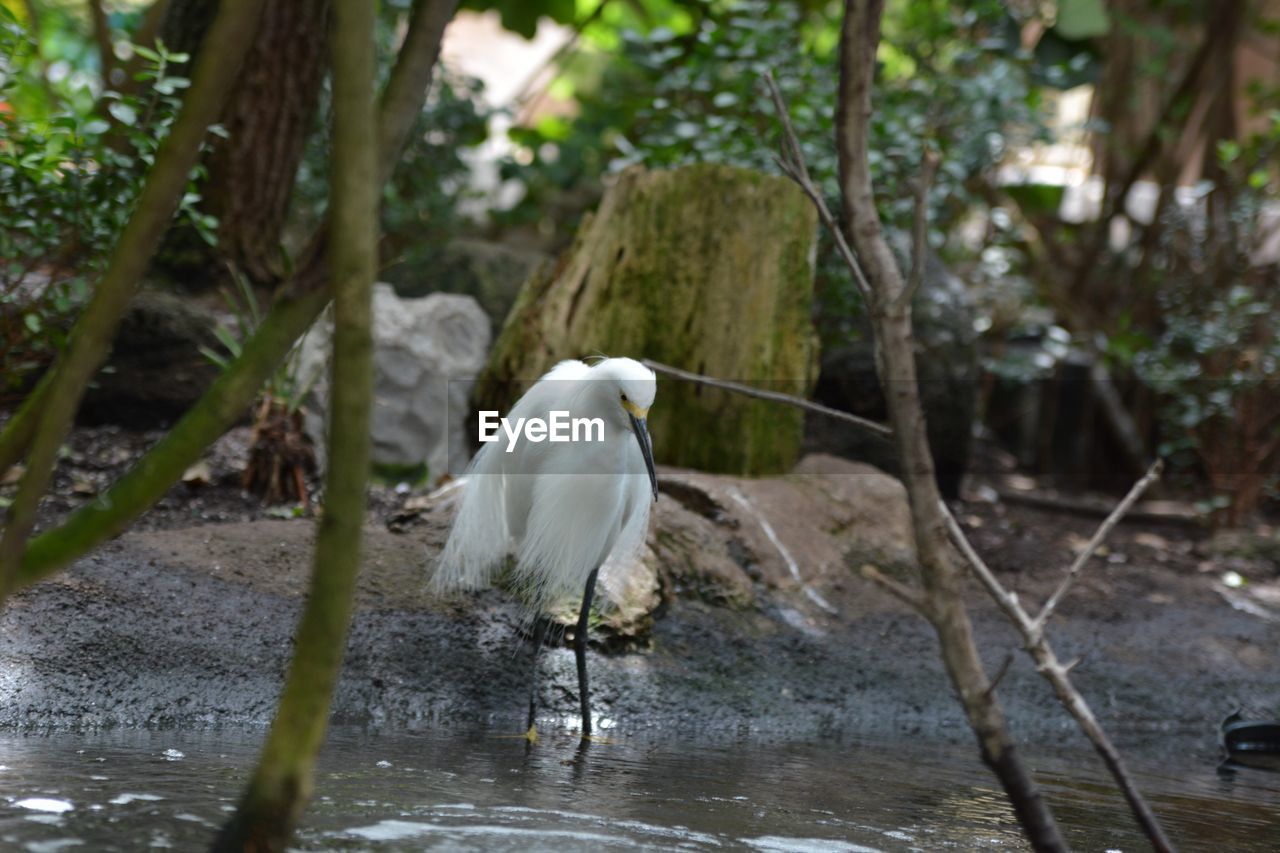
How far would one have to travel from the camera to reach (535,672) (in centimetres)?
405

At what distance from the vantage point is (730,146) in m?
6.51

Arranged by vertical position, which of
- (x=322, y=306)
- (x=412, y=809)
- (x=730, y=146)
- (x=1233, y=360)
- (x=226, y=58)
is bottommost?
(x=412, y=809)

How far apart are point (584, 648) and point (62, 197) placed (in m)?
2.59

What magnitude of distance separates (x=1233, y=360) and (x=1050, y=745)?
11.4 feet

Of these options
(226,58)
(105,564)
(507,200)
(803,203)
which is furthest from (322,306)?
(507,200)

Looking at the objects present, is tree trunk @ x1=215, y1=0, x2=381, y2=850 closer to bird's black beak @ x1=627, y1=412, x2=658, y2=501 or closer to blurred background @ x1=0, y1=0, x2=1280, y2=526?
bird's black beak @ x1=627, y1=412, x2=658, y2=501

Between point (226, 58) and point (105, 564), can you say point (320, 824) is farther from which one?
point (105, 564)

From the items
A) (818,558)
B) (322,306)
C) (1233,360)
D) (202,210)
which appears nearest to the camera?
(322,306)

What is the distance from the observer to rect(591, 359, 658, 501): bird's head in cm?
382

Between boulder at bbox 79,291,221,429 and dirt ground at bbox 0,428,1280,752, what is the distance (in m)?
0.13

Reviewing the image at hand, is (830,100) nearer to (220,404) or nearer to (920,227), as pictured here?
(920,227)

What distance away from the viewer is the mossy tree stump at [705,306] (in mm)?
5766

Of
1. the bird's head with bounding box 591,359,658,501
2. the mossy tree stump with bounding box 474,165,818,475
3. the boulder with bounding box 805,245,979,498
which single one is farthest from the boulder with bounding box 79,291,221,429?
the boulder with bounding box 805,245,979,498

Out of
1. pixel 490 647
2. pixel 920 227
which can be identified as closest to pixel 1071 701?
pixel 920 227
